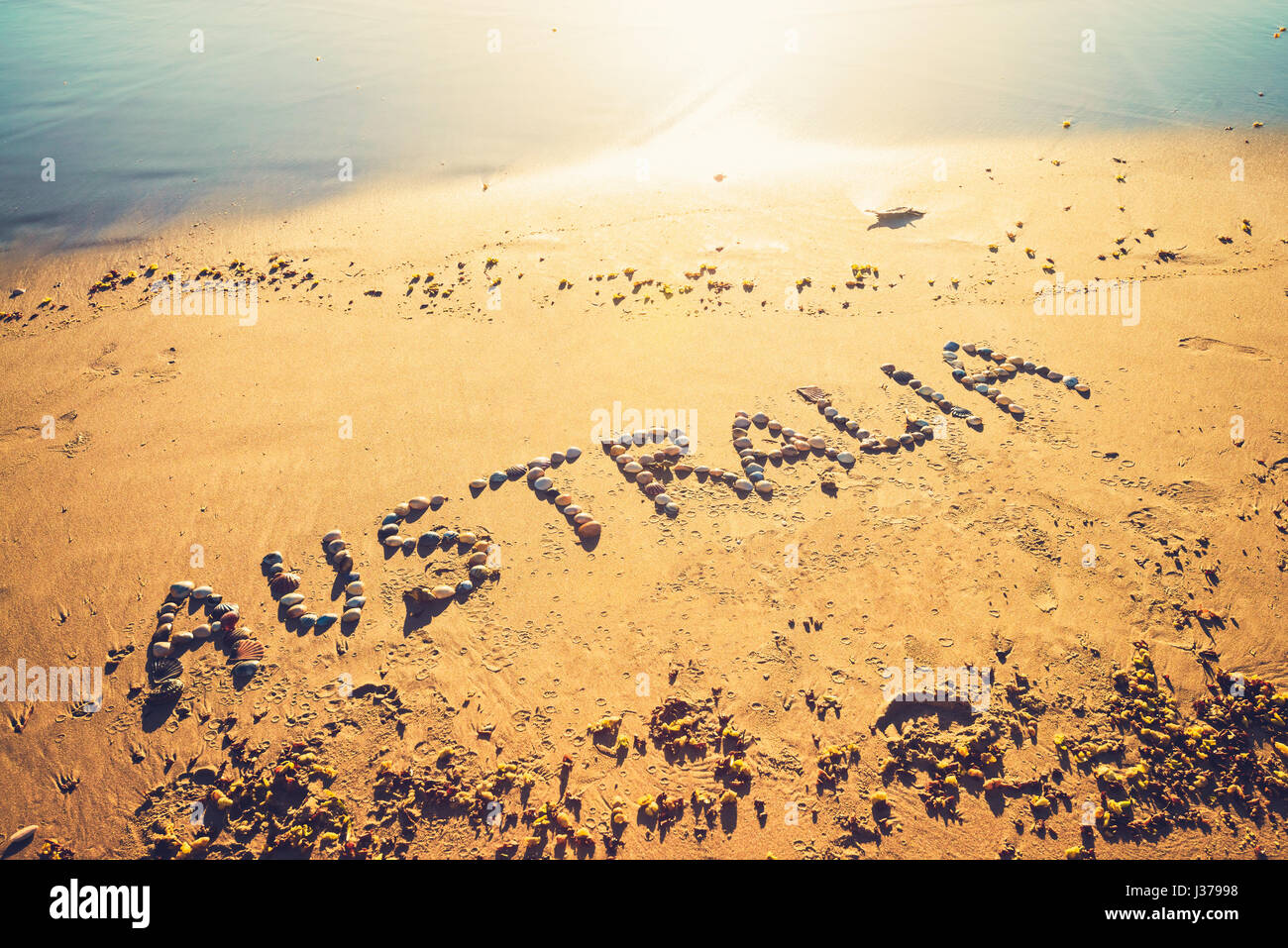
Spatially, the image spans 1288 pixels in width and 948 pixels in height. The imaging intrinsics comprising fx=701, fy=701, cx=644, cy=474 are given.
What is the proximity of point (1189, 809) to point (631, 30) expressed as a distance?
95.6 ft

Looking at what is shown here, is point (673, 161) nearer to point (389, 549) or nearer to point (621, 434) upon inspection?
point (621, 434)

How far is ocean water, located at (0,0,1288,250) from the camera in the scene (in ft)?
65.8

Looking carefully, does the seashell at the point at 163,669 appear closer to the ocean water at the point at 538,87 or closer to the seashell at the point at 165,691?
the seashell at the point at 165,691

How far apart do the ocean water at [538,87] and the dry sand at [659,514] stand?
458 centimetres

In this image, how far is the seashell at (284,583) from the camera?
30.1 feet

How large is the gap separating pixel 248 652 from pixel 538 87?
867 inches

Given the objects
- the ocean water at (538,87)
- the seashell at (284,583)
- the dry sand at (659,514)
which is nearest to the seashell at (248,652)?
the dry sand at (659,514)

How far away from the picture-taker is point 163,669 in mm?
8359

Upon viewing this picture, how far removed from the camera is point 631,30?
26.9 metres

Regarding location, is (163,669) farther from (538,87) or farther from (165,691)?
(538,87)

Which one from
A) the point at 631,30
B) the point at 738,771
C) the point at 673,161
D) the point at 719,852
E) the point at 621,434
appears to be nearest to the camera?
the point at 719,852

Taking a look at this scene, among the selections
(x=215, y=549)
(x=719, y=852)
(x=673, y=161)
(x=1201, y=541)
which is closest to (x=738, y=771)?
(x=719, y=852)

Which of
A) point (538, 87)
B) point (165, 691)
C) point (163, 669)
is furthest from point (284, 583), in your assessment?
point (538, 87)

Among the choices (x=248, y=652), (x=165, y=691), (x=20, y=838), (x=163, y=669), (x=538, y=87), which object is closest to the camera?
(x=20, y=838)
